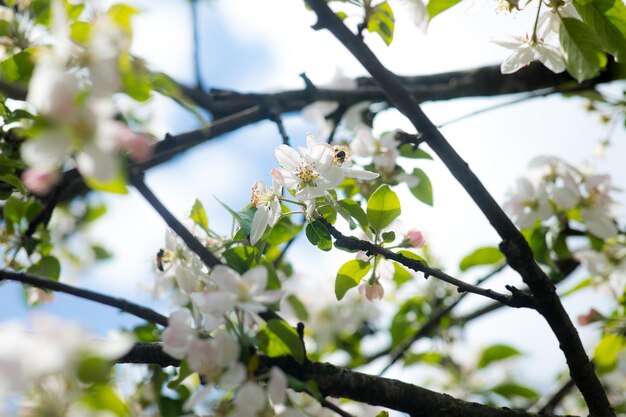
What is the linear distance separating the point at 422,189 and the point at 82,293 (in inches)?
36.4

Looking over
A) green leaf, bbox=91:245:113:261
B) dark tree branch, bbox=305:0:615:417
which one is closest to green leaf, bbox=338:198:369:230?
dark tree branch, bbox=305:0:615:417

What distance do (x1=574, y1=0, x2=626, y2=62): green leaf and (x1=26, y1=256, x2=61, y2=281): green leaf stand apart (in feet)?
4.23

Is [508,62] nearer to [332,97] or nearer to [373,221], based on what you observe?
[373,221]

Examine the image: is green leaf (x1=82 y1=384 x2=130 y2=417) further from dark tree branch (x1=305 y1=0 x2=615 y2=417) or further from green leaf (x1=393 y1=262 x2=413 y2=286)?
green leaf (x1=393 y1=262 x2=413 y2=286)

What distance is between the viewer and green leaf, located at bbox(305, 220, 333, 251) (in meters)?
1.20

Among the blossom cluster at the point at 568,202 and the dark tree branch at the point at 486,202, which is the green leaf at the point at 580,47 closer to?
the dark tree branch at the point at 486,202

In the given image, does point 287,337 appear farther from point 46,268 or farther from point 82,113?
point 46,268

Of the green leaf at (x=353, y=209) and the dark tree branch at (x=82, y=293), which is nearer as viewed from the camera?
the dark tree branch at (x=82, y=293)

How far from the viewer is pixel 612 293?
2.19m

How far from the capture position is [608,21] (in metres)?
1.26

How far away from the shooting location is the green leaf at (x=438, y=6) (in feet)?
4.32

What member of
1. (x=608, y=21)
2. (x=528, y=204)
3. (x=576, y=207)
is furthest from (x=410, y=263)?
(x=576, y=207)

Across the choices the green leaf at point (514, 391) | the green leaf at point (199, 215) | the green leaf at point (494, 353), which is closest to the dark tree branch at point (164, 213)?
the green leaf at point (199, 215)

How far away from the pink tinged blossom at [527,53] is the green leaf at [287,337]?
745mm
